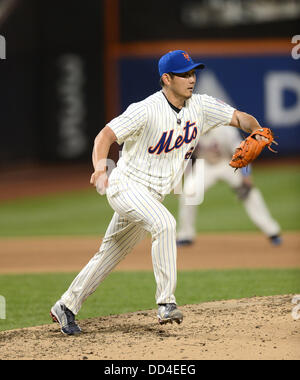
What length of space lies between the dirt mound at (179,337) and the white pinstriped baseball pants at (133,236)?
1.01 feet

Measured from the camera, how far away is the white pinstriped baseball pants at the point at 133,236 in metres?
5.21

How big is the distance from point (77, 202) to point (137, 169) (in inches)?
429

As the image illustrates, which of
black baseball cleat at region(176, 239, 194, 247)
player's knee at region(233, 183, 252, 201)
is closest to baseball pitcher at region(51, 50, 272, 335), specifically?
player's knee at region(233, 183, 252, 201)

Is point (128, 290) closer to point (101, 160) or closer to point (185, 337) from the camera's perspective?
point (185, 337)

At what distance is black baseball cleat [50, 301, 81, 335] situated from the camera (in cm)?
558

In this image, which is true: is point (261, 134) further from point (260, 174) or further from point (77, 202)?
point (260, 174)

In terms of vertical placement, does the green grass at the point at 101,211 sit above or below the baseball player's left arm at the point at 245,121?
below

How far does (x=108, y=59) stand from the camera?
1917 centimetres

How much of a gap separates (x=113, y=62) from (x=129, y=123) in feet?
46.2

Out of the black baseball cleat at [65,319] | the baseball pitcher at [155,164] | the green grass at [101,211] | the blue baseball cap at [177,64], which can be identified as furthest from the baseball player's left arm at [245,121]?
the green grass at [101,211]

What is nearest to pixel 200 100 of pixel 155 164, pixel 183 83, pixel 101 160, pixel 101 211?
pixel 183 83

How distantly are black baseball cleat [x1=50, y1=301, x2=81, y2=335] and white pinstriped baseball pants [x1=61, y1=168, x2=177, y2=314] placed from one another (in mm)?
38

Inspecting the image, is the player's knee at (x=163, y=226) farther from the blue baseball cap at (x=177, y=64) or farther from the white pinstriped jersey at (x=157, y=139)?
the blue baseball cap at (x=177, y=64)
